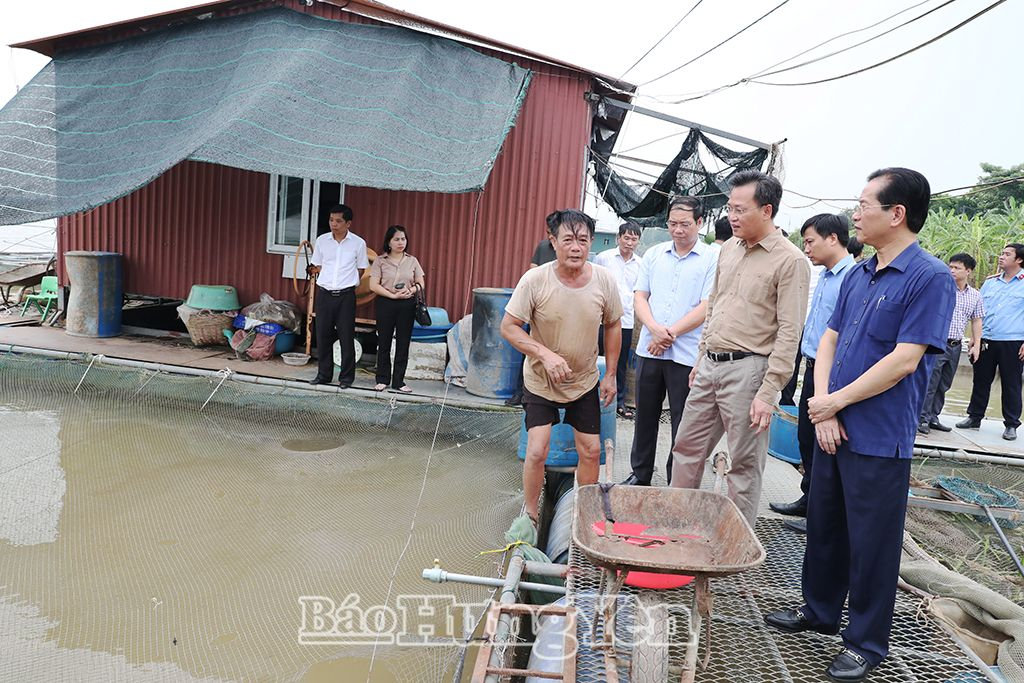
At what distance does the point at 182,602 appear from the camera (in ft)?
10.0

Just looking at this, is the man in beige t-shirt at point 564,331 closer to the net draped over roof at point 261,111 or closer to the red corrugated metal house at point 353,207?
the net draped over roof at point 261,111

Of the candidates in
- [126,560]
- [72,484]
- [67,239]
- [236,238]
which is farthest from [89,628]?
[67,239]

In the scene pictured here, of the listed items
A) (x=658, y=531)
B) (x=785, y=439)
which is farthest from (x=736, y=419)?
(x=785, y=439)

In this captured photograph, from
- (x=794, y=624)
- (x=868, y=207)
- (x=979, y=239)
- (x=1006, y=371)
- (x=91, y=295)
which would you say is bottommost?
(x=794, y=624)

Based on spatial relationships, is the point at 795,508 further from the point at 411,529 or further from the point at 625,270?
the point at 625,270

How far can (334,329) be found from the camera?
6324mm

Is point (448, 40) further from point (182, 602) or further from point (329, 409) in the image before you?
point (182, 602)

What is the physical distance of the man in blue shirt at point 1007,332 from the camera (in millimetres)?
5965

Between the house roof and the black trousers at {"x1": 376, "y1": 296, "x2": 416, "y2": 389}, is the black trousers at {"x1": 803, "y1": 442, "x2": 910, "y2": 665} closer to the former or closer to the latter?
the black trousers at {"x1": 376, "y1": 296, "x2": 416, "y2": 389}

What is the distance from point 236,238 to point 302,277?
102cm

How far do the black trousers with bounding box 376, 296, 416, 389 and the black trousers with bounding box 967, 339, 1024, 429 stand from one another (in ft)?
17.4

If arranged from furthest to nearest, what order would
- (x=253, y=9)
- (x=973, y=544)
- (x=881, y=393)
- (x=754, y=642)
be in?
(x=253, y=9)
(x=973, y=544)
(x=754, y=642)
(x=881, y=393)

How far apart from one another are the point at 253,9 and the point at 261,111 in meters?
2.71

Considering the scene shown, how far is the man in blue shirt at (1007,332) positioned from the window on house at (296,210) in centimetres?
662
